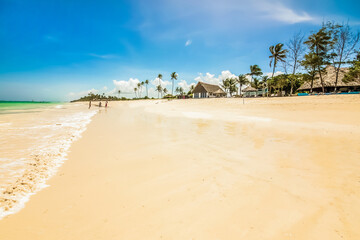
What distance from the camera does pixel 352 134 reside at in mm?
6723

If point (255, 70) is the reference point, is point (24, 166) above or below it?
below

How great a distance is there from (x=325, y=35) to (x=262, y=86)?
31.6 m

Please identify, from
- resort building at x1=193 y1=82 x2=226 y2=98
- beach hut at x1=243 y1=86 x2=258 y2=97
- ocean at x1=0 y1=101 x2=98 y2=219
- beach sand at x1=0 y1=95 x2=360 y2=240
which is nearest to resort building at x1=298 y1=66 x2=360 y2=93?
beach hut at x1=243 y1=86 x2=258 y2=97

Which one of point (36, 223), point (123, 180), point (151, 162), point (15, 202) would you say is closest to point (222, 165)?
point (151, 162)

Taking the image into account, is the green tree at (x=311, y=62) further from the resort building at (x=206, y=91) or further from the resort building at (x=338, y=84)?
the resort building at (x=206, y=91)

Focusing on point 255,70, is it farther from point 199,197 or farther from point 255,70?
point 199,197

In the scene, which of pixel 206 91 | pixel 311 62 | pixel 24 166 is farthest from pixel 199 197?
pixel 206 91

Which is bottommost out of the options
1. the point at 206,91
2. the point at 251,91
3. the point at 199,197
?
the point at 199,197

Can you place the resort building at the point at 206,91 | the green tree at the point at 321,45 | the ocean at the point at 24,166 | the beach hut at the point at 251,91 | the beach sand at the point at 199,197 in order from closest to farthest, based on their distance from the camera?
the beach sand at the point at 199,197, the ocean at the point at 24,166, the green tree at the point at 321,45, the resort building at the point at 206,91, the beach hut at the point at 251,91

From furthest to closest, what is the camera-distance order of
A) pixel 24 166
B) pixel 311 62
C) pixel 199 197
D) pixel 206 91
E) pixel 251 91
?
1. pixel 251 91
2. pixel 206 91
3. pixel 311 62
4. pixel 24 166
5. pixel 199 197

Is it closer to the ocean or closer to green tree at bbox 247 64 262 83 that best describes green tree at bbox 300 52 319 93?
green tree at bbox 247 64 262 83

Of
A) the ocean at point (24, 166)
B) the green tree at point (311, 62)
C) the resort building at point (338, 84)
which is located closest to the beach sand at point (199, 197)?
the ocean at point (24, 166)

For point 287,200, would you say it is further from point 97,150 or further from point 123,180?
point 97,150

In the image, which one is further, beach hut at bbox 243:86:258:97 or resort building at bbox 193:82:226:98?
beach hut at bbox 243:86:258:97
